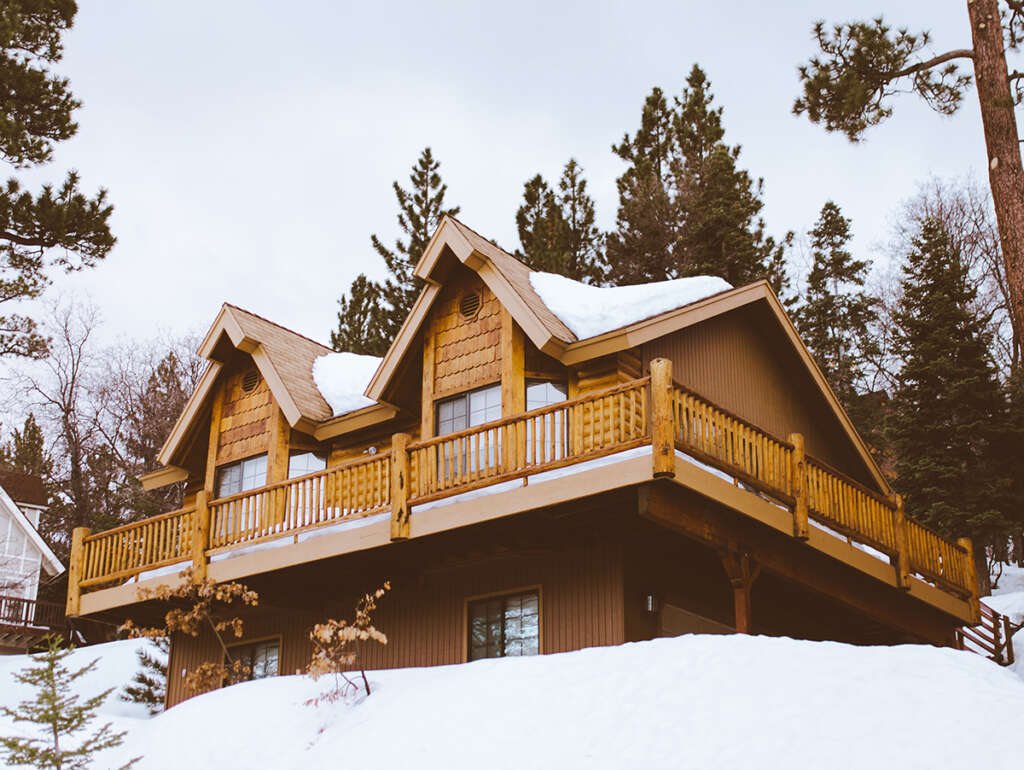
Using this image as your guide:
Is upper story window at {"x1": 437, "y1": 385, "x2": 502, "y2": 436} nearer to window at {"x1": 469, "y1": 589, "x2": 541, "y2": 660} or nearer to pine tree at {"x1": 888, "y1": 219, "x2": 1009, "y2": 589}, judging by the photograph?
window at {"x1": 469, "y1": 589, "x2": 541, "y2": 660}

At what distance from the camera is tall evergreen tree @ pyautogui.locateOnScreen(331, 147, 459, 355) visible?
36312mm

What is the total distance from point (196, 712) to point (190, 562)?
12.1ft

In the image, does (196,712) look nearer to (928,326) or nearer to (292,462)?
(292,462)

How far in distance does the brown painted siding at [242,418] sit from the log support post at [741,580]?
9088 millimetres

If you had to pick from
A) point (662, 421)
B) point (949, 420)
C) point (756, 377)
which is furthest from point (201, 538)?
point (949, 420)

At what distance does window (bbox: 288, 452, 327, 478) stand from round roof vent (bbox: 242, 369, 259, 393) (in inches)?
66.5

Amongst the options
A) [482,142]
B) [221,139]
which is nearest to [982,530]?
[221,139]

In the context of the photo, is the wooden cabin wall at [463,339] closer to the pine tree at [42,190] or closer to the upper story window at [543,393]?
the upper story window at [543,393]

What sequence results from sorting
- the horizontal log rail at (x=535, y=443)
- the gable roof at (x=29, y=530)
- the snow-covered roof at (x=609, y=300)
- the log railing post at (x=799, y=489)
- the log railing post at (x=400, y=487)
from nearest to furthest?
the horizontal log rail at (x=535, y=443) → the log railing post at (x=400, y=487) → the log railing post at (x=799, y=489) → the snow-covered roof at (x=609, y=300) → the gable roof at (x=29, y=530)

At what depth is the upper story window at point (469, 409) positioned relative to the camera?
18.1m

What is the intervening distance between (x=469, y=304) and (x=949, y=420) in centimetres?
1518

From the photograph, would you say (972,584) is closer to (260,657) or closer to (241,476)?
(260,657)

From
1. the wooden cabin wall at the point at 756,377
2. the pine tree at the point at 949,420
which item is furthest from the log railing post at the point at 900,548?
the pine tree at the point at 949,420

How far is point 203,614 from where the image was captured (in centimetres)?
1884
